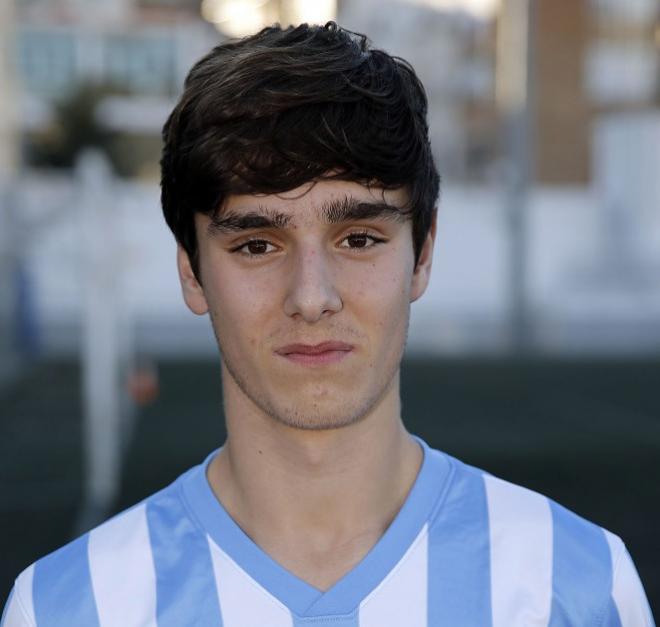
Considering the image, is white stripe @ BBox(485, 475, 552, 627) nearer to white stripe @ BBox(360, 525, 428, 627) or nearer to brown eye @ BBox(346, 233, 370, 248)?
white stripe @ BBox(360, 525, 428, 627)

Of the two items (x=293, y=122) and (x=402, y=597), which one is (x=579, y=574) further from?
(x=293, y=122)

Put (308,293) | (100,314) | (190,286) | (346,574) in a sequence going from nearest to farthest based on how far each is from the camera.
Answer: (308,293) → (346,574) → (190,286) → (100,314)

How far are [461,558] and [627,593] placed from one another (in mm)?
222

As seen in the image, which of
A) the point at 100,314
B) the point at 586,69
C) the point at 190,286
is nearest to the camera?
the point at 190,286

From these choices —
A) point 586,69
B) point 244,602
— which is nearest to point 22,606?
point 244,602

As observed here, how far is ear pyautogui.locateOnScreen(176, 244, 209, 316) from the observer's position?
5.01 feet

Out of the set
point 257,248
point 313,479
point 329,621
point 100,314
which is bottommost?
point 100,314

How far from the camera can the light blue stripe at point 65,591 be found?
54.0 inches

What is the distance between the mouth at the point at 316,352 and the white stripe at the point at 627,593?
461mm

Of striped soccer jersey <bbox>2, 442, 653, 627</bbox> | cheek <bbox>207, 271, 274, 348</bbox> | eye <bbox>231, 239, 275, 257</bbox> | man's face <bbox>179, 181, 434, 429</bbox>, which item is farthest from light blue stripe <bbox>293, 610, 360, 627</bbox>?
eye <bbox>231, 239, 275, 257</bbox>

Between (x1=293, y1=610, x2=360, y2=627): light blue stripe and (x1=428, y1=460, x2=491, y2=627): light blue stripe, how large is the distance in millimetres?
101

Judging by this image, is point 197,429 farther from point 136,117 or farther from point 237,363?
point 136,117

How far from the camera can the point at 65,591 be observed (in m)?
1.39

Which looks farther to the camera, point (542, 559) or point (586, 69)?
point (586, 69)
